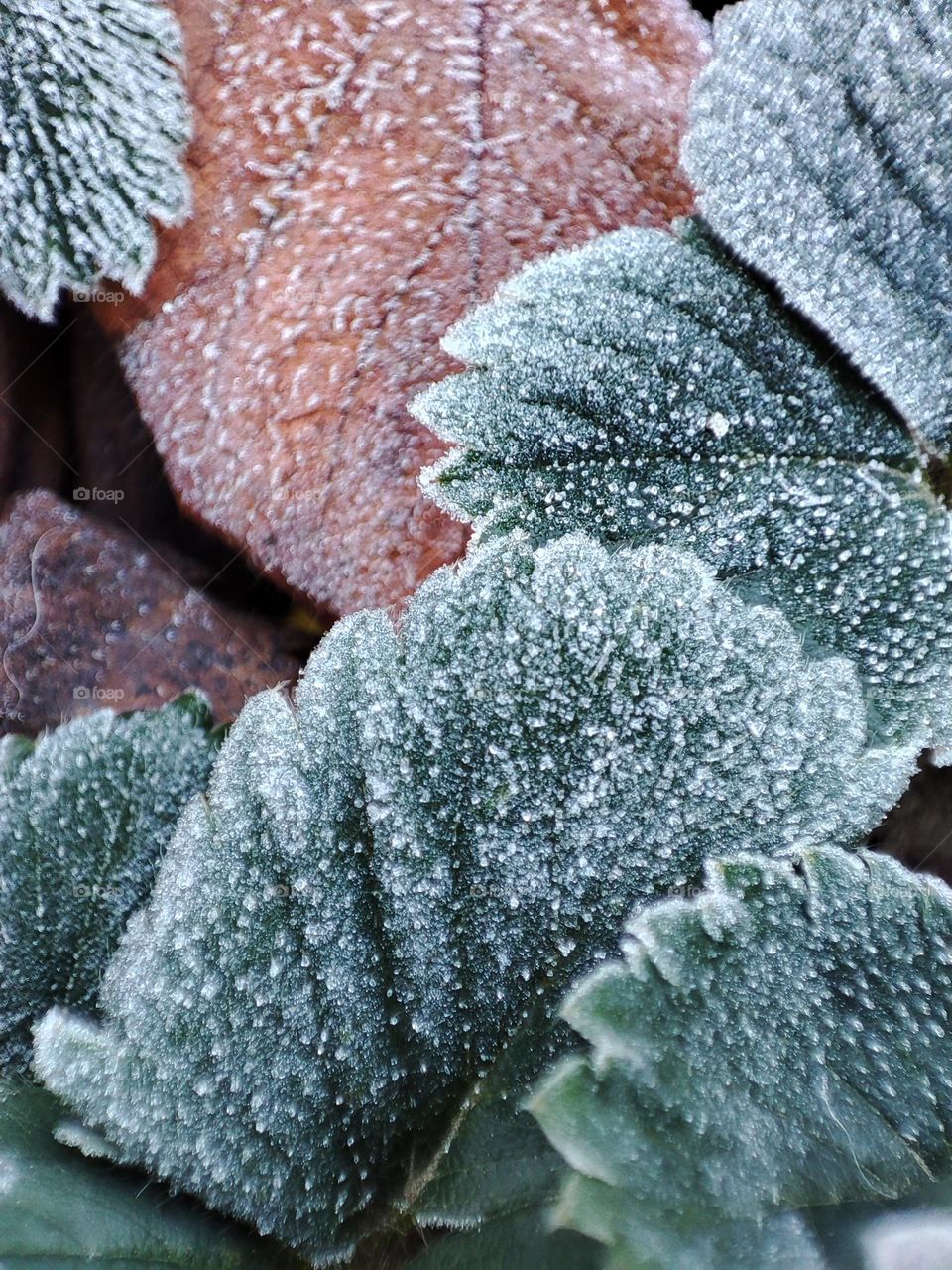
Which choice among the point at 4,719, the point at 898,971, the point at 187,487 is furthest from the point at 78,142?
the point at 898,971

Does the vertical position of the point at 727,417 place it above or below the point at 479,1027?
above

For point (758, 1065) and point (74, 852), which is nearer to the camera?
point (758, 1065)

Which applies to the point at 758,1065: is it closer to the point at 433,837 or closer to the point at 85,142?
the point at 433,837

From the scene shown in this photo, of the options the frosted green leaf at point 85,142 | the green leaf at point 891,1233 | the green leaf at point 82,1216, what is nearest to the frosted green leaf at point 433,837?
the green leaf at point 82,1216

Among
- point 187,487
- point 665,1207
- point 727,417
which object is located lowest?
point 187,487

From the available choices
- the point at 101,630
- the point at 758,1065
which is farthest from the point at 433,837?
the point at 101,630

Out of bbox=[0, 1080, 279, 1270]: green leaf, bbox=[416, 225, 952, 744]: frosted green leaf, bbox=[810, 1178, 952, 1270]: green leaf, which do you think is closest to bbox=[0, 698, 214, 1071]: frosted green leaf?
bbox=[0, 1080, 279, 1270]: green leaf

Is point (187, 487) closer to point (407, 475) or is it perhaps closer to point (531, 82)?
point (407, 475)
